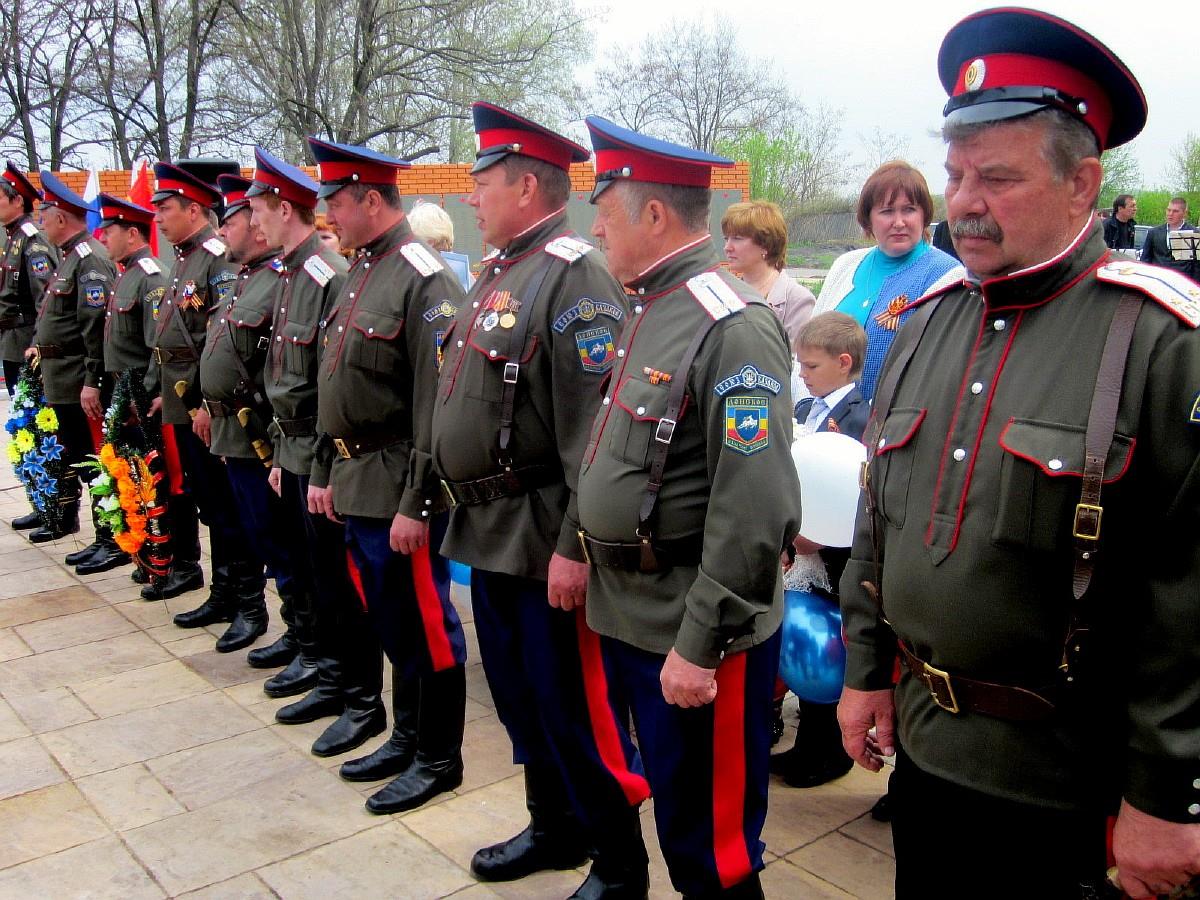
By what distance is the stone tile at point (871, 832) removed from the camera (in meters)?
3.15

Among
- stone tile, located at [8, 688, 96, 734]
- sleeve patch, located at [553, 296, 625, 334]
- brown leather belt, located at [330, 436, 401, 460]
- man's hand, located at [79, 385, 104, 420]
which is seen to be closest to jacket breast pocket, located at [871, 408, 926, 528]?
sleeve patch, located at [553, 296, 625, 334]

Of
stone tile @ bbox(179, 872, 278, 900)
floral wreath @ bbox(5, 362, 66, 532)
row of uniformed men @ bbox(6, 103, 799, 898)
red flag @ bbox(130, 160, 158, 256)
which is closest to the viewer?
row of uniformed men @ bbox(6, 103, 799, 898)

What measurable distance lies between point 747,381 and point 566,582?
0.80m

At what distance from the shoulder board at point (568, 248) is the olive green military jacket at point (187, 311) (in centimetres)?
278

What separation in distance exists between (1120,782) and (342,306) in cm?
282

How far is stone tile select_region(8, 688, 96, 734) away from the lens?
4301 millimetres

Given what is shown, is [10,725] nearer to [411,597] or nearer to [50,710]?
[50,710]

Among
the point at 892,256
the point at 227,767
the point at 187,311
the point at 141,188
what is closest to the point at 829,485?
the point at 892,256

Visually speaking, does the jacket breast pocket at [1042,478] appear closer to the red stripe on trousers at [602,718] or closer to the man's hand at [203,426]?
the red stripe on trousers at [602,718]

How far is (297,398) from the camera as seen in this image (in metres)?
3.97

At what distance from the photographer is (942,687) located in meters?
1.70

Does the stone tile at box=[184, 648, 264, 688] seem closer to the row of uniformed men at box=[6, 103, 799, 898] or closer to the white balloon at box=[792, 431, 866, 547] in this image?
the row of uniformed men at box=[6, 103, 799, 898]

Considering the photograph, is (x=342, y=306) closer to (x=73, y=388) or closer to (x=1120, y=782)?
(x=1120, y=782)

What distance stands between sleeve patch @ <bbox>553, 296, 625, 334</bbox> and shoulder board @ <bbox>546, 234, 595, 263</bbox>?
0.45 feet
